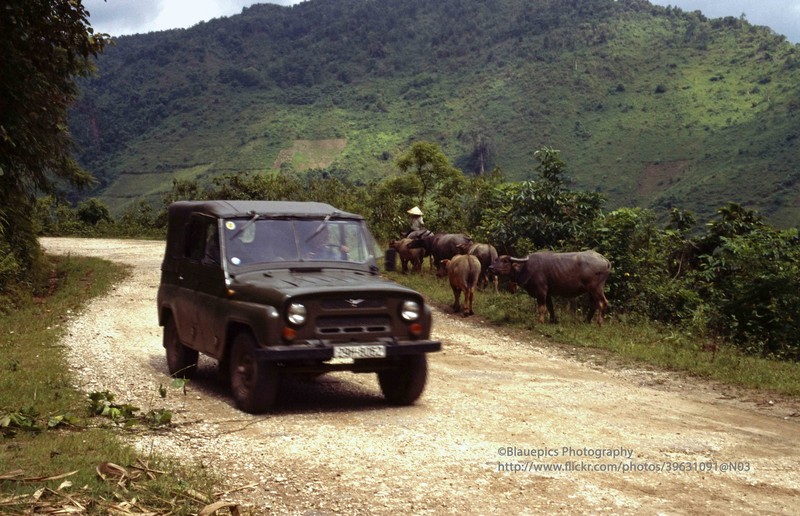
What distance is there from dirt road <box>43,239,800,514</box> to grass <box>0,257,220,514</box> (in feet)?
1.31

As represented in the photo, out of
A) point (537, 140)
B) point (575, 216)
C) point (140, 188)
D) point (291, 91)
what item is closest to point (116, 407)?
point (575, 216)

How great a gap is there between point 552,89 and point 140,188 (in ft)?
206

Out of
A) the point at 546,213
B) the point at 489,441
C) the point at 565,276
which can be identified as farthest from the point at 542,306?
the point at 489,441

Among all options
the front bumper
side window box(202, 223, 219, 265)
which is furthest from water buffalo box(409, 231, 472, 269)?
the front bumper

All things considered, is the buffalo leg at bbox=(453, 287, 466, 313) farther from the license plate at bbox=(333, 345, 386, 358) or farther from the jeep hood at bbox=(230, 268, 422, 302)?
the license plate at bbox=(333, 345, 386, 358)

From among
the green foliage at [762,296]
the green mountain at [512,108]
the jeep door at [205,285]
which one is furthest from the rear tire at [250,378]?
the green mountain at [512,108]

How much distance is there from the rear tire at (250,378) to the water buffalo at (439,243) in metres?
17.0

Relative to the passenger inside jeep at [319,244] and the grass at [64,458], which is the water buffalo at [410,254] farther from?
the passenger inside jeep at [319,244]

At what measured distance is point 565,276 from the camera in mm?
17922

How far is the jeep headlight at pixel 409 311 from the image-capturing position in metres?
9.34

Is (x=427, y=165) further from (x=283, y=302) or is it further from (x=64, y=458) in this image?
(x=64, y=458)

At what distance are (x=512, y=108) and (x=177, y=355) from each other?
129 m

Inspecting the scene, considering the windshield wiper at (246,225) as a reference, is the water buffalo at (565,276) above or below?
below

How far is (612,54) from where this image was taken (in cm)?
14088
